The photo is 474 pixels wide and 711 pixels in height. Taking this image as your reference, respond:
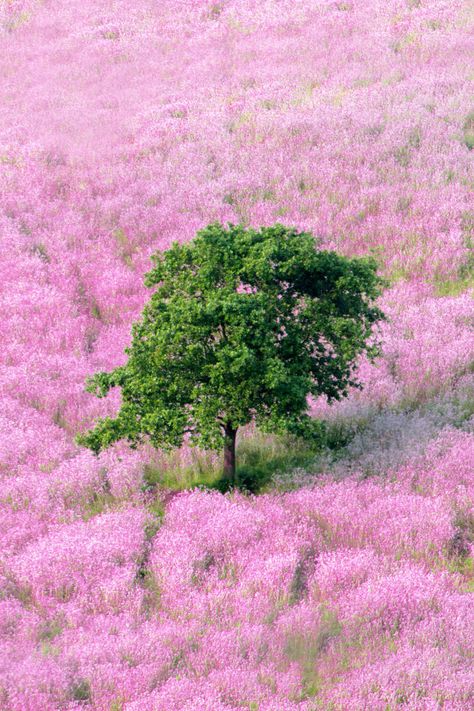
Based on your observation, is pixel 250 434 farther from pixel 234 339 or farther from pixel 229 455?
pixel 234 339

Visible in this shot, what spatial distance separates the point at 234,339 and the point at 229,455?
157 cm

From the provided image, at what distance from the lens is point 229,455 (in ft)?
31.1

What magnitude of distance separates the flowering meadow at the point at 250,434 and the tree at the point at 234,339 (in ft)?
2.96

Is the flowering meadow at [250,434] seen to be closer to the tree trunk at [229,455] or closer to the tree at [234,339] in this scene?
the tree trunk at [229,455]

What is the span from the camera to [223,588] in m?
7.14

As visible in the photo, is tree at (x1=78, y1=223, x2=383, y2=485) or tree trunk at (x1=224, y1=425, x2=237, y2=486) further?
tree trunk at (x1=224, y1=425, x2=237, y2=486)

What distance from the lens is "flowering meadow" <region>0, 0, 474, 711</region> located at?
6.05 meters

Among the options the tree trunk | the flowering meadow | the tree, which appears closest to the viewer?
the flowering meadow

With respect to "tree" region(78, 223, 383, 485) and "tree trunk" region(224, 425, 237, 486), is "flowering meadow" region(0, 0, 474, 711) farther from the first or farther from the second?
"tree" region(78, 223, 383, 485)

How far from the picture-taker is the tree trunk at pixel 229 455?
9.38 metres

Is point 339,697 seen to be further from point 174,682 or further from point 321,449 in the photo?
point 321,449

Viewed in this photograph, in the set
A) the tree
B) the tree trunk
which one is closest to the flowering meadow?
the tree trunk

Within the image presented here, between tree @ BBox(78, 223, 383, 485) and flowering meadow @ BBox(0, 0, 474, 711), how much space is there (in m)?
0.90

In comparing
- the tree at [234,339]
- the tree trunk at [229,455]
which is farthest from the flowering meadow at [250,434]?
the tree at [234,339]
